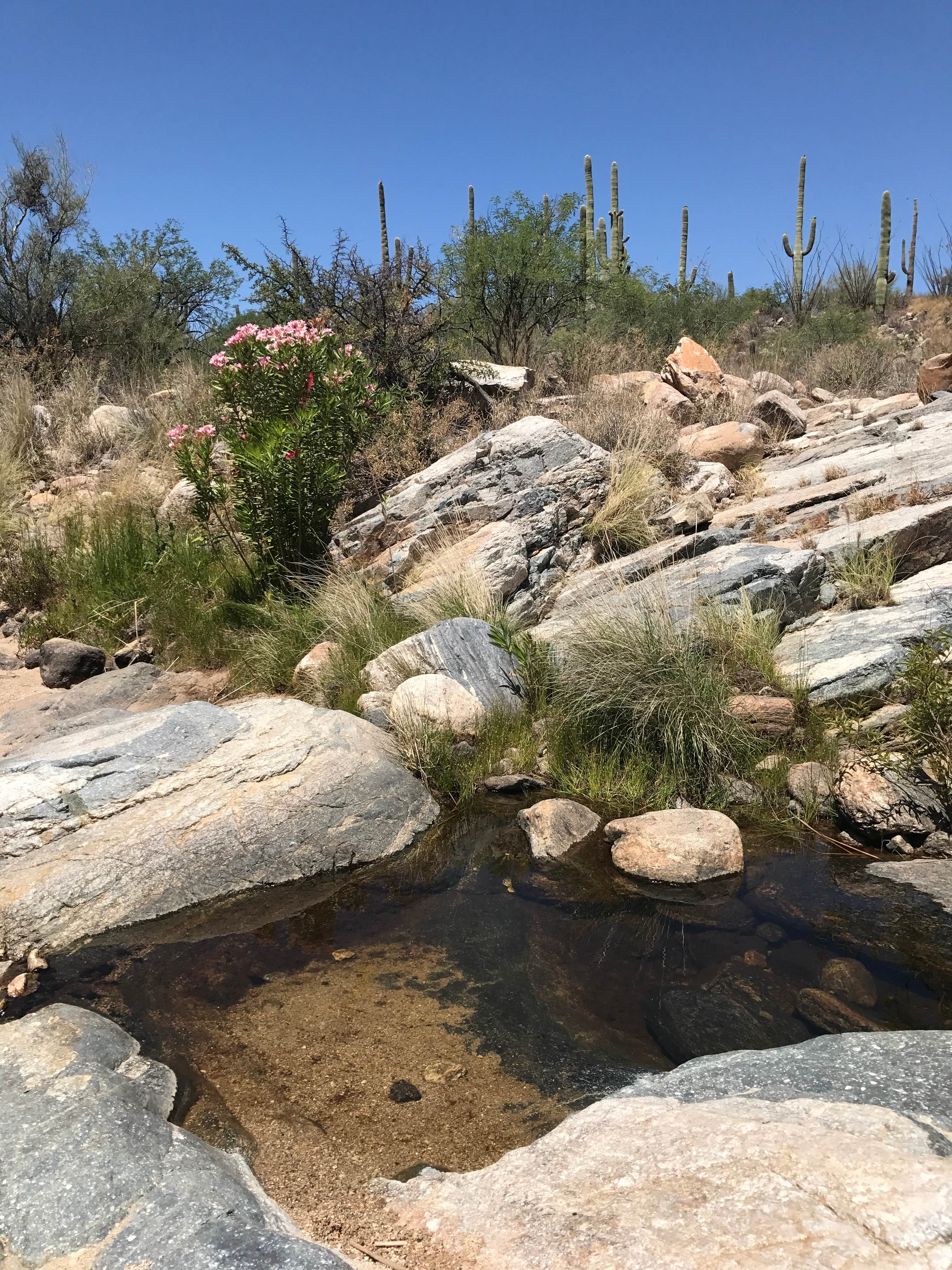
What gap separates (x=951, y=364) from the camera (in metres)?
10.9

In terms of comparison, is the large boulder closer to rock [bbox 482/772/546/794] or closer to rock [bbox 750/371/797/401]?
rock [bbox 482/772/546/794]

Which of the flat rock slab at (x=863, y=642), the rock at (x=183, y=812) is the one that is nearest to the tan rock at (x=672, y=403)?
the flat rock slab at (x=863, y=642)

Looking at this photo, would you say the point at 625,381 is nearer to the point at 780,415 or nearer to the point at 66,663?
the point at 780,415

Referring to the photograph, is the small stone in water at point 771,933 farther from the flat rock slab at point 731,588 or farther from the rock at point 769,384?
the rock at point 769,384

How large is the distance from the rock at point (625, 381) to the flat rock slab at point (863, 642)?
5.27 meters

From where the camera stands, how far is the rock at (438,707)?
17.6 ft

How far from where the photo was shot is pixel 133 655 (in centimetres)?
743

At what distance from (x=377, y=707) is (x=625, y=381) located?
761 cm

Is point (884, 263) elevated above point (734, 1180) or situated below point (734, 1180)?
above

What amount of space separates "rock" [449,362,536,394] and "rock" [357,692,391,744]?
5.62 metres

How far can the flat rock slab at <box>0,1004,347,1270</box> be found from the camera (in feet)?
6.48

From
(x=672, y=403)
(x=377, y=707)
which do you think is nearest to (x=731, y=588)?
(x=377, y=707)

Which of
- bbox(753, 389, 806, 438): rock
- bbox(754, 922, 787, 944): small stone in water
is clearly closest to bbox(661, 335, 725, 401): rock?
bbox(753, 389, 806, 438): rock

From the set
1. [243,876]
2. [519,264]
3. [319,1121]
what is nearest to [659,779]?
[243,876]
